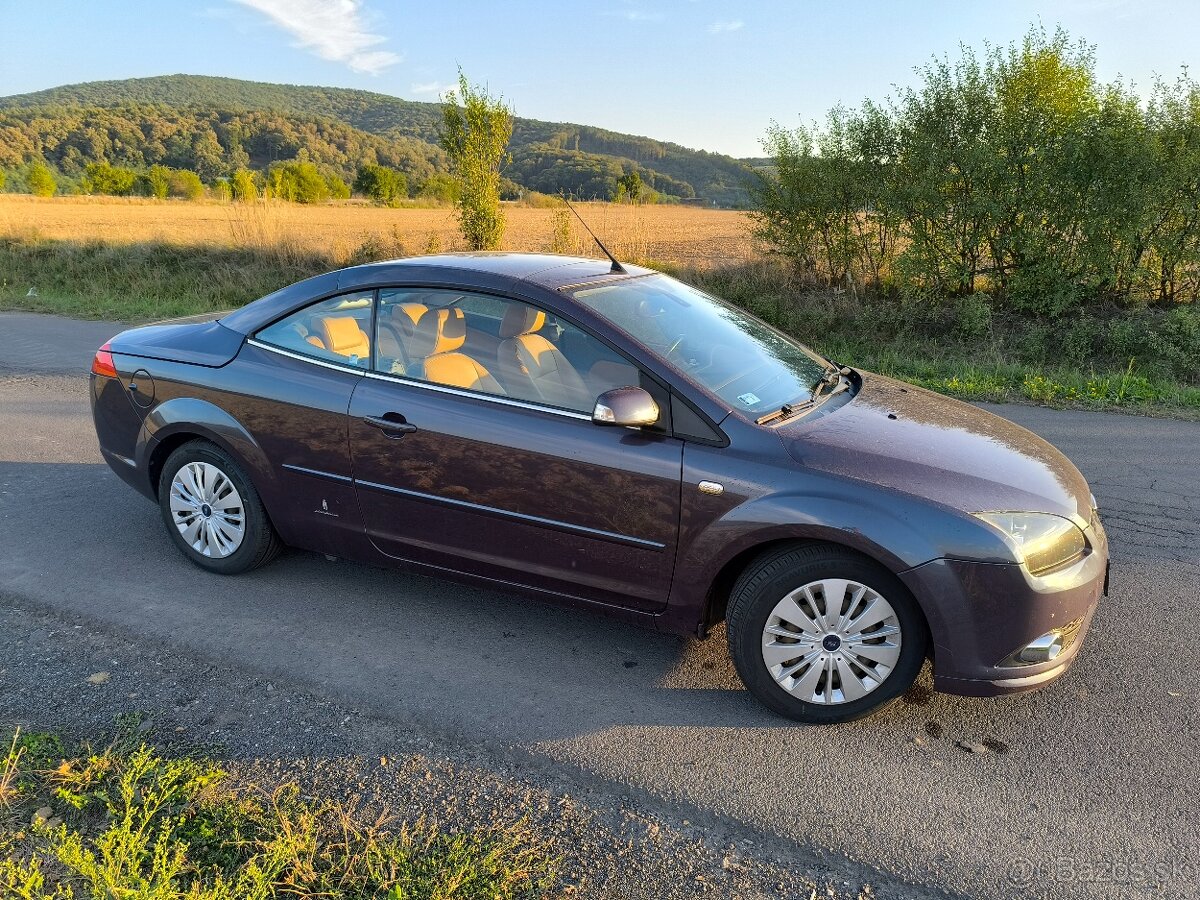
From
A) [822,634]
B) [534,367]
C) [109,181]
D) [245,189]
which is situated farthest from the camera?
[109,181]

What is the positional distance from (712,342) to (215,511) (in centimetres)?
262

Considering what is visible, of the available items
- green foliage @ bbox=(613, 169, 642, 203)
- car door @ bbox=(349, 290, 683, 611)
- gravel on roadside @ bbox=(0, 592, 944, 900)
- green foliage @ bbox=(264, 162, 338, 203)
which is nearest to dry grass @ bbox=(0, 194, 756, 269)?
green foliage @ bbox=(613, 169, 642, 203)

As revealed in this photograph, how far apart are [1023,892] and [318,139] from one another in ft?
313

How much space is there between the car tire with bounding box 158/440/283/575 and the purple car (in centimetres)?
1

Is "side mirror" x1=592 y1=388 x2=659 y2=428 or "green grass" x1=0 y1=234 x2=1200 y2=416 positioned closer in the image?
"side mirror" x1=592 y1=388 x2=659 y2=428

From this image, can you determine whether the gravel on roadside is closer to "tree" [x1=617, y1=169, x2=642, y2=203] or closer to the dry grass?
the dry grass

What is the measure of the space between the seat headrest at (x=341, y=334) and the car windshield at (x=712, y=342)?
1087mm

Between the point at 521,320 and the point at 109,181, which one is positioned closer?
the point at 521,320

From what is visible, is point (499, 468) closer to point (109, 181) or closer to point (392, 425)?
point (392, 425)

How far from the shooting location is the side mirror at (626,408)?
326 centimetres

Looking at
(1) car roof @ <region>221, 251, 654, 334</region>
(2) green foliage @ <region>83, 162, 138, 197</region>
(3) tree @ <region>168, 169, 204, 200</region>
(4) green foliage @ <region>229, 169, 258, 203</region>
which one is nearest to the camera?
(1) car roof @ <region>221, 251, 654, 334</region>

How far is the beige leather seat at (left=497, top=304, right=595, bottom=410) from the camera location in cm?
357

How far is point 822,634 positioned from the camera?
3.15m

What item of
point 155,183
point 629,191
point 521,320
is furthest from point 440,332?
point 155,183
